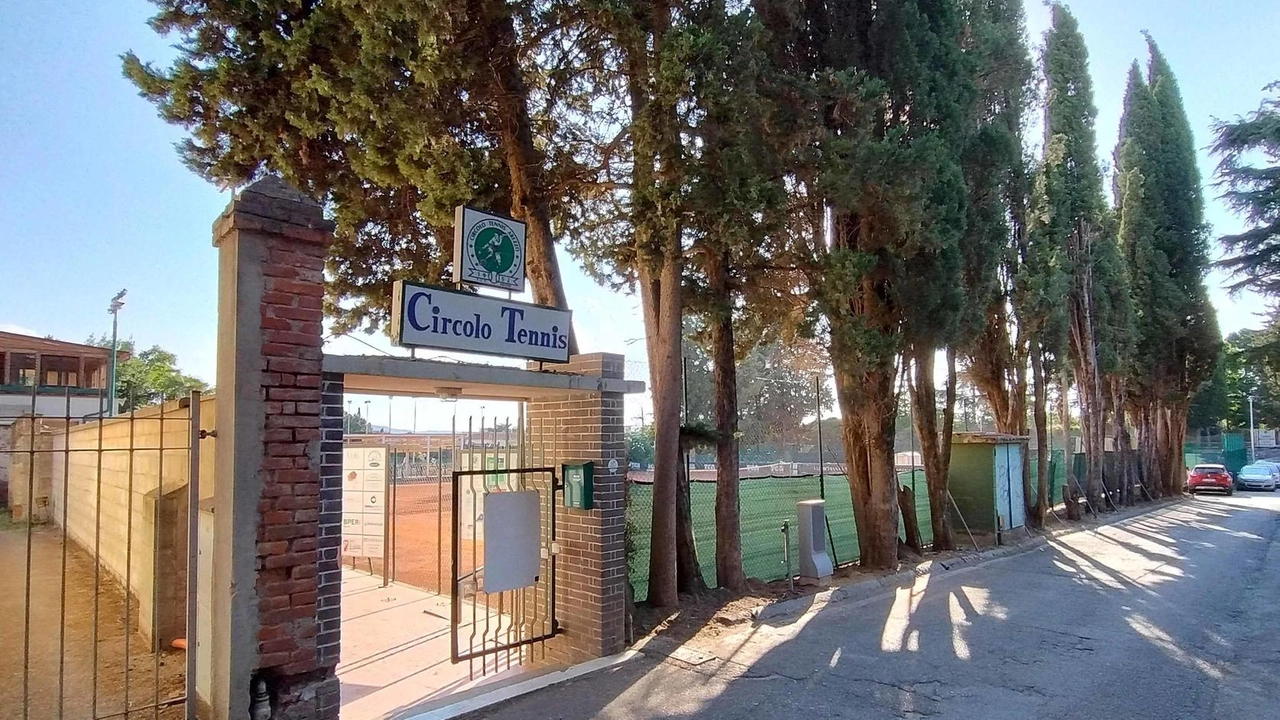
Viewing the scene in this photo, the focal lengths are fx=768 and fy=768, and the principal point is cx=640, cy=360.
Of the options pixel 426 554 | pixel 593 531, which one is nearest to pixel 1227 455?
pixel 426 554

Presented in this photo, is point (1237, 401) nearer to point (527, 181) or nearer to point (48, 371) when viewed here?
point (527, 181)

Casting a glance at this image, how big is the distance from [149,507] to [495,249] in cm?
387

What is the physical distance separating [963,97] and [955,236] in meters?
2.43

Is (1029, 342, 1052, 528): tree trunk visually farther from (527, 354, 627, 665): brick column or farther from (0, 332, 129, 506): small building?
(0, 332, 129, 506): small building

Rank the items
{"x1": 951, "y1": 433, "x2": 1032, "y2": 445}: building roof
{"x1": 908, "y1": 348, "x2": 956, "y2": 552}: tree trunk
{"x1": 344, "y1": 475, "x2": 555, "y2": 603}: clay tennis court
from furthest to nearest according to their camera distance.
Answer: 1. {"x1": 951, "y1": 433, "x2": 1032, "y2": 445}: building roof
2. {"x1": 908, "y1": 348, "x2": 956, "y2": 552}: tree trunk
3. {"x1": 344, "y1": 475, "x2": 555, "y2": 603}: clay tennis court

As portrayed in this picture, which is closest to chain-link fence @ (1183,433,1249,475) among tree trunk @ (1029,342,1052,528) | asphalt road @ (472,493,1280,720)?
tree trunk @ (1029,342,1052,528)

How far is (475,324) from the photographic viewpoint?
6051mm

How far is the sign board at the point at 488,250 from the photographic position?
20.2ft

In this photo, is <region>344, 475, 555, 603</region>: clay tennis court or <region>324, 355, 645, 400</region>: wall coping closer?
<region>324, 355, 645, 400</region>: wall coping

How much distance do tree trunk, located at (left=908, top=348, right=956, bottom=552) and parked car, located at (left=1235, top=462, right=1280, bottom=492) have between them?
28.7 m

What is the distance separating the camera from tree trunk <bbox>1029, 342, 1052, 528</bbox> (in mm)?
17438

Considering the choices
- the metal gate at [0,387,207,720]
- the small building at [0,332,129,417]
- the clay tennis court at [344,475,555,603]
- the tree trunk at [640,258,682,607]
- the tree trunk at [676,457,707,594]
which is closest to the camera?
the metal gate at [0,387,207,720]

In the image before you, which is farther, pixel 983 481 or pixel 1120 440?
pixel 1120 440

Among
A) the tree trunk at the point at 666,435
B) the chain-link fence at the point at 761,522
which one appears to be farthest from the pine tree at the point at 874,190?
the tree trunk at the point at 666,435
